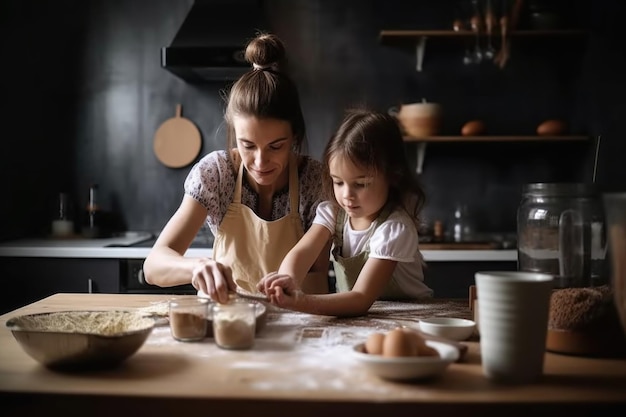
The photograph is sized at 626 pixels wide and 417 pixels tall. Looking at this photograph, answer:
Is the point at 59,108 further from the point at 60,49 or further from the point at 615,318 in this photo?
the point at 615,318

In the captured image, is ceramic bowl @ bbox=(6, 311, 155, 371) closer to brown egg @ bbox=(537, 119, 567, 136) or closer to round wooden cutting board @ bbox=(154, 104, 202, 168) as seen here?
round wooden cutting board @ bbox=(154, 104, 202, 168)

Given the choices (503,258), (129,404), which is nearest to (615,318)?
(129,404)

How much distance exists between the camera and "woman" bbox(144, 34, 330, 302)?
5.04 ft

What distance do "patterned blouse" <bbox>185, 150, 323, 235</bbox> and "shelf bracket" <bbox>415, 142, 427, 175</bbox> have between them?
1.33 metres

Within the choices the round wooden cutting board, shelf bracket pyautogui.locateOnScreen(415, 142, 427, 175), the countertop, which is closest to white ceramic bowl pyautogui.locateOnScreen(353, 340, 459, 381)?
the countertop

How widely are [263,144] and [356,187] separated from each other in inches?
10.0

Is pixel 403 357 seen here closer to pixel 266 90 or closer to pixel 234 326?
pixel 234 326

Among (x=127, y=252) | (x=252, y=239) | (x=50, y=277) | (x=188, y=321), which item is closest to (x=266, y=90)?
(x=252, y=239)

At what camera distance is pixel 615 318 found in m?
1.04

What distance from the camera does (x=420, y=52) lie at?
308 cm

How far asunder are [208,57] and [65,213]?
114cm

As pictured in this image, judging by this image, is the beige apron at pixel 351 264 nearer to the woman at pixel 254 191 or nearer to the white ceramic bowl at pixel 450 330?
the woman at pixel 254 191

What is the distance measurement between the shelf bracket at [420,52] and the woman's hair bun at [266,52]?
1541mm

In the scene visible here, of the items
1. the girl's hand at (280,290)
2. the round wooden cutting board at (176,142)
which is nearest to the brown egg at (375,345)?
the girl's hand at (280,290)
